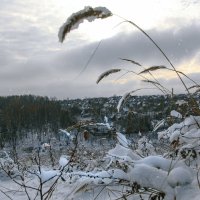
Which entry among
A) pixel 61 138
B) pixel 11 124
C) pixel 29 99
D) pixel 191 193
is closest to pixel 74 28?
pixel 191 193

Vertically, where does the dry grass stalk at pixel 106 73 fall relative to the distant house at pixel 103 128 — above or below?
above

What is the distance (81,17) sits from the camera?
172 cm

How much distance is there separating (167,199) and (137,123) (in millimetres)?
2632

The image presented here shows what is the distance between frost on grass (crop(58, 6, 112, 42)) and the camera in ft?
5.57

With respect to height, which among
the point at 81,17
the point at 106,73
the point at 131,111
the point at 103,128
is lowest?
the point at 103,128

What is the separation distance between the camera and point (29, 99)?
489 feet

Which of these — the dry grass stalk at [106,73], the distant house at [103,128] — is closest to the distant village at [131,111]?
the distant house at [103,128]

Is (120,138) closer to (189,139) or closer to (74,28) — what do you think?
(189,139)

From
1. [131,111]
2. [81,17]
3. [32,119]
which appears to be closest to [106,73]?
[81,17]

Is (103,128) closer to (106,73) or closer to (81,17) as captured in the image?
(106,73)

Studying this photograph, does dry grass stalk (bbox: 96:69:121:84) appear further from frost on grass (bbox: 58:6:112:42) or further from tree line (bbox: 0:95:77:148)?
tree line (bbox: 0:95:77:148)

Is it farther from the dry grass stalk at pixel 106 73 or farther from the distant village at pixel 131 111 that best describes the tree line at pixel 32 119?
the dry grass stalk at pixel 106 73

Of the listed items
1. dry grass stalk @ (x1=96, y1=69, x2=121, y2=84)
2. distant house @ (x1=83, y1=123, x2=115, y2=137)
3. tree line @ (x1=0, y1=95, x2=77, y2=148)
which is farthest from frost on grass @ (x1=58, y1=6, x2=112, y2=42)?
tree line @ (x1=0, y1=95, x2=77, y2=148)

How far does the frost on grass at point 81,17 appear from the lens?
5.57ft
